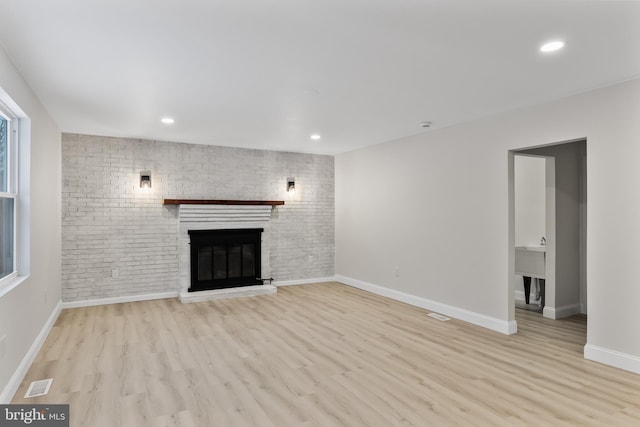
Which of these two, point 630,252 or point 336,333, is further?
point 336,333

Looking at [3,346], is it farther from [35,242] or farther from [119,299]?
[119,299]

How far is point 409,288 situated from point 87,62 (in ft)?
15.4

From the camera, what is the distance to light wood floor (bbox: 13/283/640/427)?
8.21 ft

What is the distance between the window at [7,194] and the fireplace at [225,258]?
2.89 m

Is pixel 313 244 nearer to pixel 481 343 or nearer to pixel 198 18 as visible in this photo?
pixel 481 343

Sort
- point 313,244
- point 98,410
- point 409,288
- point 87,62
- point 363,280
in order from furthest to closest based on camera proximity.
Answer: point 313,244
point 363,280
point 409,288
point 87,62
point 98,410

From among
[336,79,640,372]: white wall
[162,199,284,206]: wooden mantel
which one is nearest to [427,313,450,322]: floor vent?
[336,79,640,372]: white wall

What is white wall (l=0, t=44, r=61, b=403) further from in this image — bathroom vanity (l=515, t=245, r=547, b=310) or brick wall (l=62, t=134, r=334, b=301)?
bathroom vanity (l=515, t=245, r=547, b=310)

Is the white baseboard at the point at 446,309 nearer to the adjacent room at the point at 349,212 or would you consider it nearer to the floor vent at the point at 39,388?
the adjacent room at the point at 349,212

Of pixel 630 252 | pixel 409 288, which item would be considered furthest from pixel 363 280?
pixel 630 252

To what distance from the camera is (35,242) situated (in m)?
3.59

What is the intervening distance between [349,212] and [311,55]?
175 inches

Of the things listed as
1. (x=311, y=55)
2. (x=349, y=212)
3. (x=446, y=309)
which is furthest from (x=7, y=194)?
(x=349, y=212)

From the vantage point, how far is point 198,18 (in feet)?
7.25
